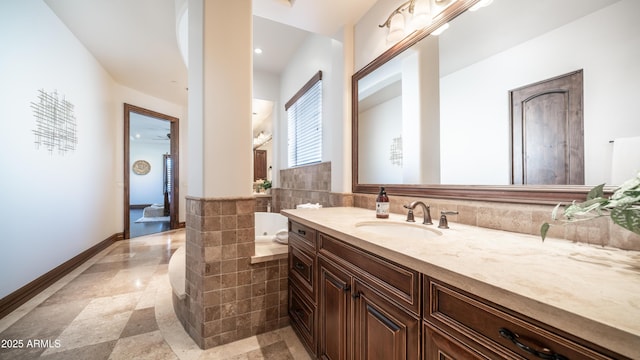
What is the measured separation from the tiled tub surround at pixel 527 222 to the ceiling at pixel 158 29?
1735 mm

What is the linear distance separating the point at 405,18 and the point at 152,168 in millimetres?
10910

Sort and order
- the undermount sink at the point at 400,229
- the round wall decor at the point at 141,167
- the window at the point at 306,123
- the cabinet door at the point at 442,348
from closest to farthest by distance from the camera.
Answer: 1. the cabinet door at the point at 442,348
2. the undermount sink at the point at 400,229
3. the window at the point at 306,123
4. the round wall decor at the point at 141,167

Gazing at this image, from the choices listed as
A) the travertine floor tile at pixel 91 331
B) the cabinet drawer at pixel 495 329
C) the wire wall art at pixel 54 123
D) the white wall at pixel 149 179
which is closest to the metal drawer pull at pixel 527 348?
the cabinet drawer at pixel 495 329

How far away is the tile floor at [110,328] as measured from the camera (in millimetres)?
1531

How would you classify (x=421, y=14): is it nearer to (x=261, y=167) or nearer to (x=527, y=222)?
(x=527, y=222)

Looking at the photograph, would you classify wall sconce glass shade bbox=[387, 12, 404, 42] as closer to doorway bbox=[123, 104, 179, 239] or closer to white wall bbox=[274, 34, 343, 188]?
white wall bbox=[274, 34, 343, 188]

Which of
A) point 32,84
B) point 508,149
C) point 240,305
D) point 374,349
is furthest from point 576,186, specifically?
point 32,84

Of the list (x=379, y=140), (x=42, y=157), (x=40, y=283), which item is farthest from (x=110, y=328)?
(x=379, y=140)

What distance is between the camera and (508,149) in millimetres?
1123

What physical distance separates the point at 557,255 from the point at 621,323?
1.40 feet

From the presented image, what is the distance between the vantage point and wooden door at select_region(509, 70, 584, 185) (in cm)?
90

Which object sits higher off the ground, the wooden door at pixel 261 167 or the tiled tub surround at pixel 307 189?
the wooden door at pixel 261 167

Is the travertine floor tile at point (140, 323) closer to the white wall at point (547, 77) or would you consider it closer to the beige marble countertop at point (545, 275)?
the beige marble countertop at point (545, 275)

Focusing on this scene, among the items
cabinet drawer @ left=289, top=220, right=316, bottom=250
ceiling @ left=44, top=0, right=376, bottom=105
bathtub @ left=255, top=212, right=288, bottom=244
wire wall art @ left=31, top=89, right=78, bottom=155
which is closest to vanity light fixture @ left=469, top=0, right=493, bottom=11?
ceiling @ left=44, top=0, right=376, bottom=105
